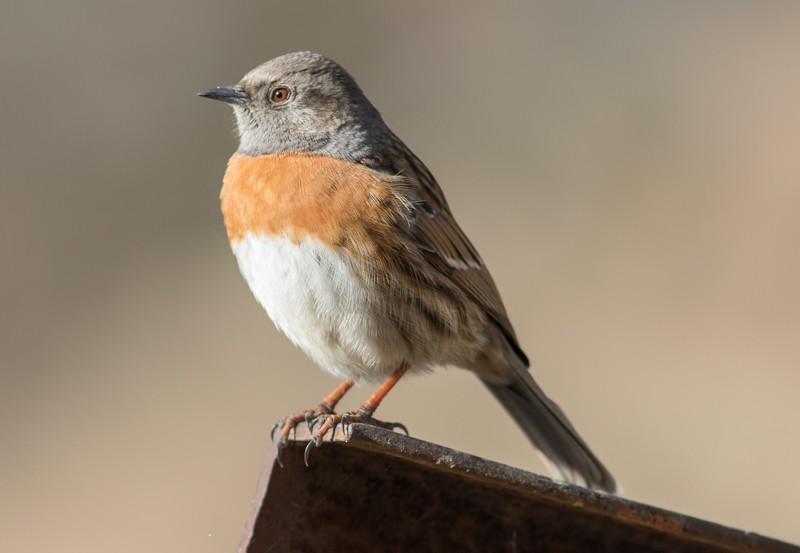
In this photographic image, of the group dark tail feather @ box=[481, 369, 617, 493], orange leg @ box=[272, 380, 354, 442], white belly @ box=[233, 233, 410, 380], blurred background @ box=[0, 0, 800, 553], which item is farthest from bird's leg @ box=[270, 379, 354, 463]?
blurred background @ box=[0, 0, 800, 553]

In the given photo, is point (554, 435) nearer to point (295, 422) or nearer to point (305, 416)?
point (305, 416)

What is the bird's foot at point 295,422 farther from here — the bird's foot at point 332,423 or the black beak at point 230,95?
the black beak at point 230,95

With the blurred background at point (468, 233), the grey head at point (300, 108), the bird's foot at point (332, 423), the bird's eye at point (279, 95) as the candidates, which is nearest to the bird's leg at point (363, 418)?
the bird's foot at point (332, 423)

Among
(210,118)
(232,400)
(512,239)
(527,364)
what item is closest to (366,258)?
(527,364)

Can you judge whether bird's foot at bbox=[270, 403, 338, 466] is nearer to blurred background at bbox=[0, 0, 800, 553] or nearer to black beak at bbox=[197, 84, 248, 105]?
black beak at bbox=[197, 84, 248, 105]

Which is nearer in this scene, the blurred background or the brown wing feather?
the brown wing feather

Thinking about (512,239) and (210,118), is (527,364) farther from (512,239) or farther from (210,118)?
(210,118)

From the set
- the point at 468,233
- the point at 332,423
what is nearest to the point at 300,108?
the point at 332,423
